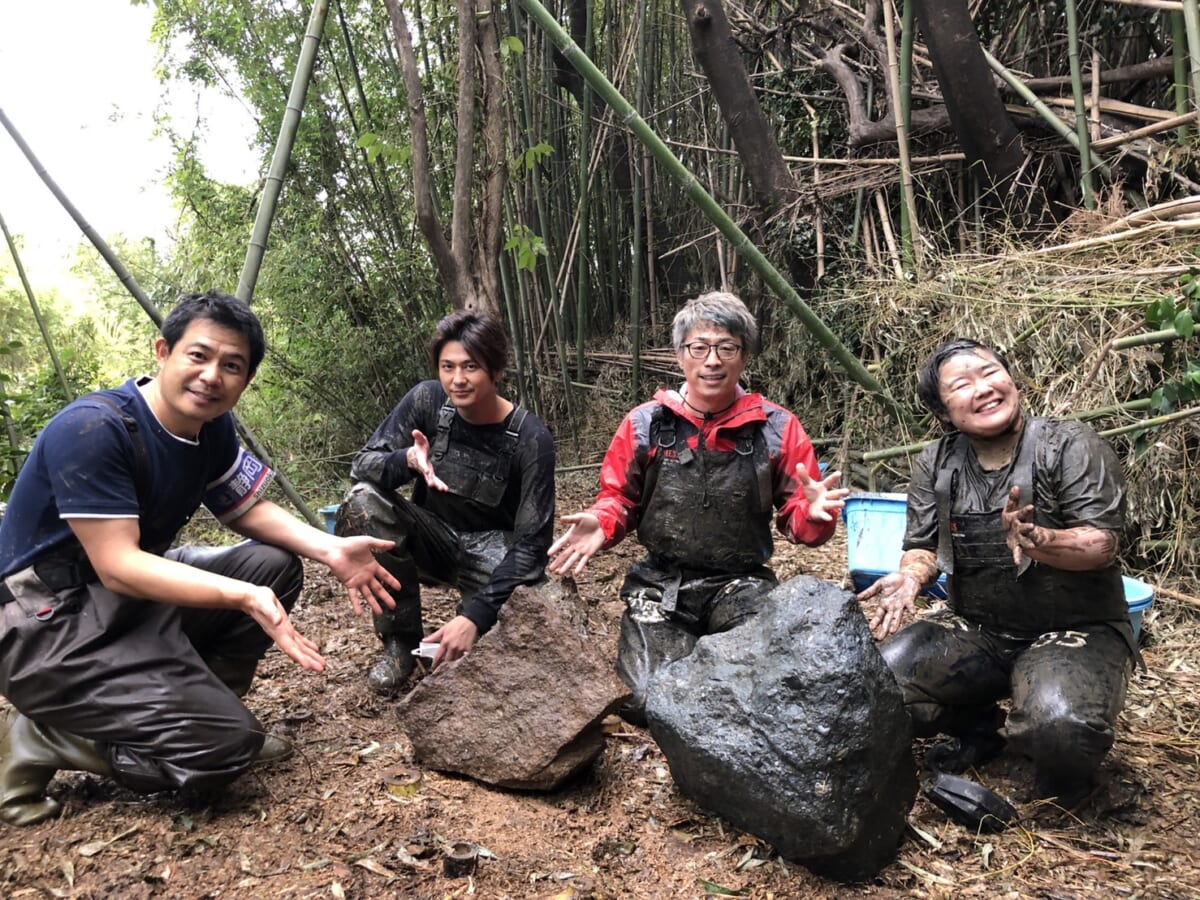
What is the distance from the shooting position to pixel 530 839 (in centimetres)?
201

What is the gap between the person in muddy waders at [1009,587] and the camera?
2.12m

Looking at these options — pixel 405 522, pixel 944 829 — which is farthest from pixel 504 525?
pixel 944 829

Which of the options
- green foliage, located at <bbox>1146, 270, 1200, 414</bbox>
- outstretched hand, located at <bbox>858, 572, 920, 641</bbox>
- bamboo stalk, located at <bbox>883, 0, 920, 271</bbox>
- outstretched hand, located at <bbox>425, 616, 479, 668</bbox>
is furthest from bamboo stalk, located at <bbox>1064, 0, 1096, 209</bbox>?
outstretched hand, located at <bbox>425, 616, 479, 668</bbox>

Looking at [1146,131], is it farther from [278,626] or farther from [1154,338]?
[278,626]

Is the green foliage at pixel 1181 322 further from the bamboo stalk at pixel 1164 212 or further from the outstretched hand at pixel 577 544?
the outstretched hand at pixel 577 544

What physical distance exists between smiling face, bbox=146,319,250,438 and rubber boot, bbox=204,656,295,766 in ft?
2.47

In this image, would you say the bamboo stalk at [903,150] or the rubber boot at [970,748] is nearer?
the rubber boot at [970,748]

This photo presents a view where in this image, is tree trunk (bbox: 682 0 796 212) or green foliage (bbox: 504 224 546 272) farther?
tree trunk (bbox: 682 0 796 212)

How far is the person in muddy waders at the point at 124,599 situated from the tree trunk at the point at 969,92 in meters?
3.95

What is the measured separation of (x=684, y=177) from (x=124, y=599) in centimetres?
256

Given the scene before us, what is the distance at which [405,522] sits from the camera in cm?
301

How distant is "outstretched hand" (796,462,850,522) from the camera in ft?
8.07

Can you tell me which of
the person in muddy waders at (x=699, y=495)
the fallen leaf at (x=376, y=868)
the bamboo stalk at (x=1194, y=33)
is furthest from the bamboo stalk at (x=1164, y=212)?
the fallen leaf at (x=376, y=868)

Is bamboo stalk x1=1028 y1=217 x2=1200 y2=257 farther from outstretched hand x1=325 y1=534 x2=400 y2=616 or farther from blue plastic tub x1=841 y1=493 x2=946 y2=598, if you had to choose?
outstretched hand x1=325 y1=534 x2=400 y2=616
